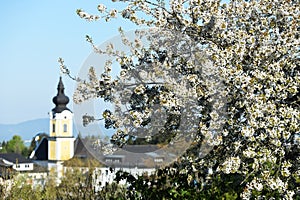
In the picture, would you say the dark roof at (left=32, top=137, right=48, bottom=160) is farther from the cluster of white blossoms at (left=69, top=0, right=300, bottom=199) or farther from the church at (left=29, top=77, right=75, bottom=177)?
the cluster of white blossoms at (left=69, top=0, right=300, bottom=199)

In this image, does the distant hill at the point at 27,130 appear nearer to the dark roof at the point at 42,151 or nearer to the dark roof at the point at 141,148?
the dark roof at the point at 42,151

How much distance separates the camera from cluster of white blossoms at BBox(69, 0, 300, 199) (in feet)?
12.8

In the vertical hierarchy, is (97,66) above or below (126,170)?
above

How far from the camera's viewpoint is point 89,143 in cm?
516

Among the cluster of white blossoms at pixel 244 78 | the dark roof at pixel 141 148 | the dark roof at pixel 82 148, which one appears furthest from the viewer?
the dark roof at pixel 82 148

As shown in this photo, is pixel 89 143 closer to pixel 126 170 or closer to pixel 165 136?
pixel 165 136

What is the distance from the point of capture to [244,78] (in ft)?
12.7

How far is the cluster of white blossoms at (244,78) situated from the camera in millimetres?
3908

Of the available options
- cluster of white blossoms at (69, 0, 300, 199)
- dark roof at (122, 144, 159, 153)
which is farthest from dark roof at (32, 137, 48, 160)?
cluster of white blossoms at (69, 0, 300, 199)

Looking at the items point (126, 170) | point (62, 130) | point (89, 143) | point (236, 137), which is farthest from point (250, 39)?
point (62, 130)

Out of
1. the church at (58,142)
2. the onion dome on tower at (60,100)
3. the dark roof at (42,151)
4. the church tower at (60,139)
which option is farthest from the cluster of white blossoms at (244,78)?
the dark roof at (42,151)

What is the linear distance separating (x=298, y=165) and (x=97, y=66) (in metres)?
1.93

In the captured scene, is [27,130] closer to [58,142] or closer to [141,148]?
[58,142]

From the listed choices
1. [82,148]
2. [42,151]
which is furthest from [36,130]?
[82,148]
